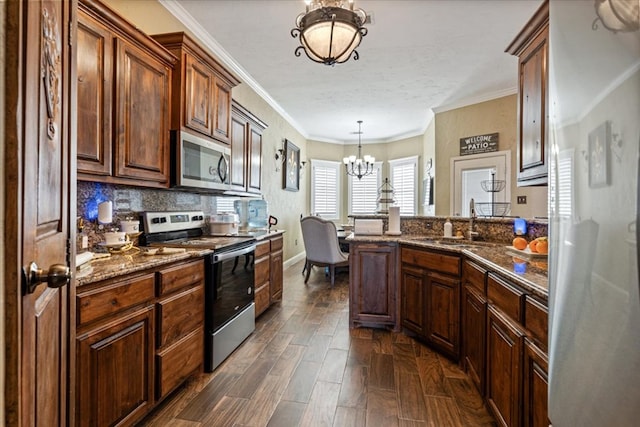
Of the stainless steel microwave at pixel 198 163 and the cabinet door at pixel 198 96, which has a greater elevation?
the cabinet door at pixel 198 96

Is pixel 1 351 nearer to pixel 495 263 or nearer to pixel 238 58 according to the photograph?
pixel 495 263

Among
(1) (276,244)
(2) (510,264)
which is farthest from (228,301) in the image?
(2) (510,264)

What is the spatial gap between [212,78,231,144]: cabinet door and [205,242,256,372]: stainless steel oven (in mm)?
1011

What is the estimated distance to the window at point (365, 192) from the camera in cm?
814

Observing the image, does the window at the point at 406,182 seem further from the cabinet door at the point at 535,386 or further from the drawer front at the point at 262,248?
the cabinet door at the point at 535,386

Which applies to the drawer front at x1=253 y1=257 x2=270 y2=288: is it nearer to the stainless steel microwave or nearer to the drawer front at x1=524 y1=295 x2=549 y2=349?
the stainless steel microwave

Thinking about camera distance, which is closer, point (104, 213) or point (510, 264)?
point (510, 264)

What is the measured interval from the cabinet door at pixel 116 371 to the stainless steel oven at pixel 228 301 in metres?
0.56

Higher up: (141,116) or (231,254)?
(141,116)

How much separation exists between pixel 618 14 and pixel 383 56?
3418 mm

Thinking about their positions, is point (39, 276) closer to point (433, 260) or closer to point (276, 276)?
point (433, 260)

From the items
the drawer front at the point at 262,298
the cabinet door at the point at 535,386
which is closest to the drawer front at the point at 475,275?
the cabinet door at the point at 535,386

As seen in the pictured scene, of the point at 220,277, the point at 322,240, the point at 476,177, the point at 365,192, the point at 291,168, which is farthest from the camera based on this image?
the point at 365,192

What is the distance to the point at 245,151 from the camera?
362 cm
